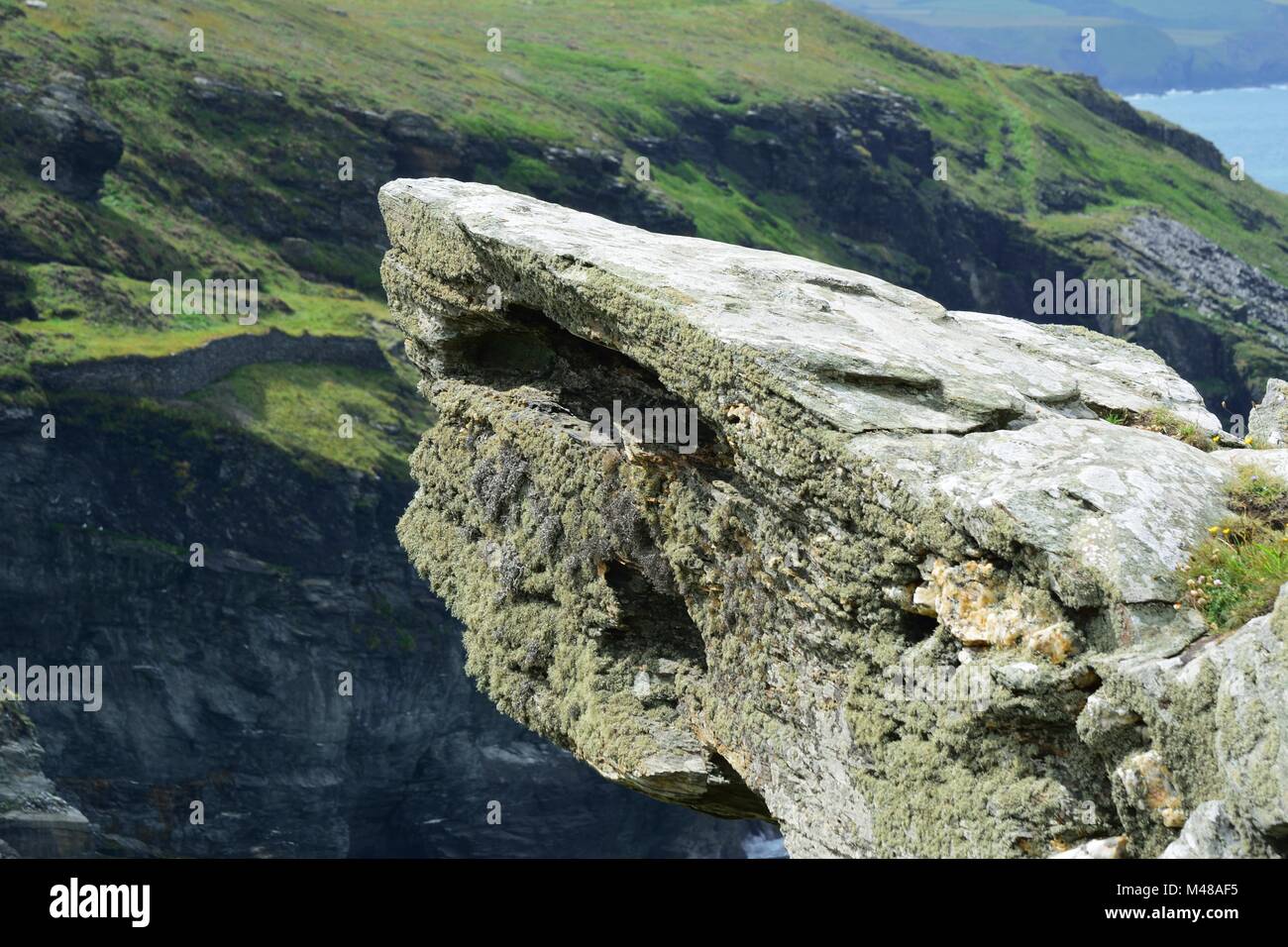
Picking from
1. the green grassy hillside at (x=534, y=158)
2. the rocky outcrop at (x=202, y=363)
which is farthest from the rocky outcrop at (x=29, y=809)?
the rocky outcrop at (x=202, y=363)

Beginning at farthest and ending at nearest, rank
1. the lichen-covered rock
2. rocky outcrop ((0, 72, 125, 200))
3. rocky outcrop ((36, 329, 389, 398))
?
rocky outcrop ((0, 72, 125, 200)), rocky outcrop ((36, 329, 389, 398)), the lichen-covered rock

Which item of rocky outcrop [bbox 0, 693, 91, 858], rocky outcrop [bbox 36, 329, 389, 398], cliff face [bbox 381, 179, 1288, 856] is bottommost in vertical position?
rocky outcrop [bbox 0, 693, 91, 858]

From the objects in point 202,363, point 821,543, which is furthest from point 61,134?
point 821,543

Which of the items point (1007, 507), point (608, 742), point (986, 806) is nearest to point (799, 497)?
point (1007, 507)

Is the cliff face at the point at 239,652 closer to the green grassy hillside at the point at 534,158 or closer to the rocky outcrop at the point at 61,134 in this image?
the green grassy hillside at the point at 534,158

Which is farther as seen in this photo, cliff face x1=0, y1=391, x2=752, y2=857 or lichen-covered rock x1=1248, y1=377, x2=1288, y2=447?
cliff face x1=0, y1=391, x2=752, y2=857

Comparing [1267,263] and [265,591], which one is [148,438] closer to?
[265,591]

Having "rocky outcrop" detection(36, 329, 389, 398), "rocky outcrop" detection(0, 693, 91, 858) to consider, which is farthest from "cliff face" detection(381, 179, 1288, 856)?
"rocky outcrop" detection(36, 329, 389, 398)

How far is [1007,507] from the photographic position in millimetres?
9125

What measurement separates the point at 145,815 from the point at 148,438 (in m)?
20.3

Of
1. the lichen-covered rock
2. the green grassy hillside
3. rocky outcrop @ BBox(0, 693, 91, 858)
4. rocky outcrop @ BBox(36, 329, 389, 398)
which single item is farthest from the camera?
the green grassy hillside

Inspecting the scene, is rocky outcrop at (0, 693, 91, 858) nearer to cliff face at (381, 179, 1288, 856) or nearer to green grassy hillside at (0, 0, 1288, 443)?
green grassy hillside at (0, 0, 1288, 443)

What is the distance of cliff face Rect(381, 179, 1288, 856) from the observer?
8594 mm

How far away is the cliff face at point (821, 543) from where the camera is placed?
8594 mm
